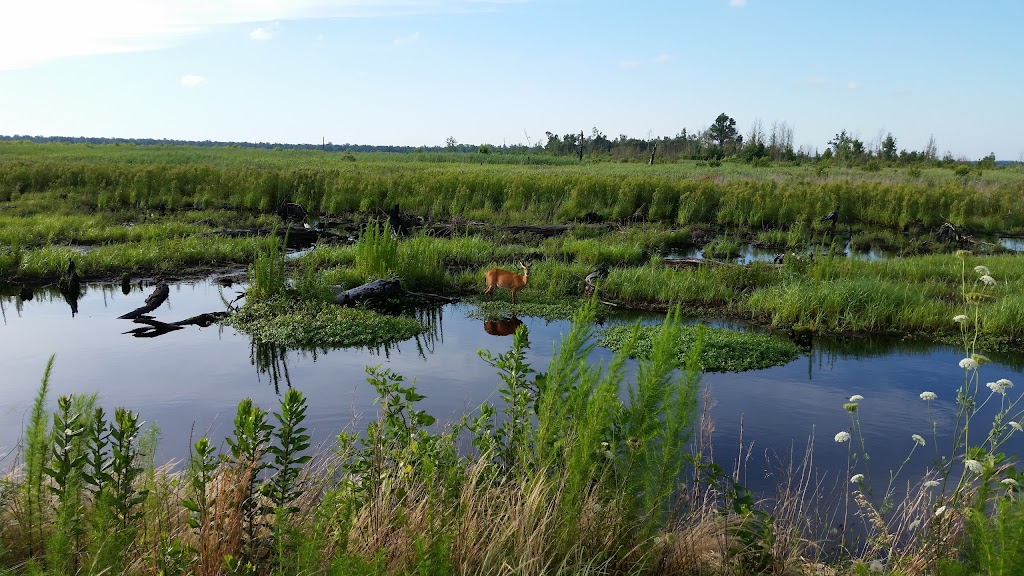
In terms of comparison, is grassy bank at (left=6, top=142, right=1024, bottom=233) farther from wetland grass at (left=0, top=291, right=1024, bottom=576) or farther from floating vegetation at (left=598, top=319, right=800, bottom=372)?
wetland grass at (left=0, top=291, right=1024, bottom=576)

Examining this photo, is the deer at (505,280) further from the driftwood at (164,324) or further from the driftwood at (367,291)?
the driftwood at (164,324)

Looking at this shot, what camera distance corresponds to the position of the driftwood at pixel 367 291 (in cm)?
1044

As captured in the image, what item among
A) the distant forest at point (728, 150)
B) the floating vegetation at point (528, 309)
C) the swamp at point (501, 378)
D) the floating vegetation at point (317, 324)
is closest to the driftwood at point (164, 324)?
the swamp at point (501, 378)

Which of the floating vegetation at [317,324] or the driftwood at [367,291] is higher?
the driftwood at [367,291]

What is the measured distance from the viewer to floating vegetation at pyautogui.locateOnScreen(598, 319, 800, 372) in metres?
8.41

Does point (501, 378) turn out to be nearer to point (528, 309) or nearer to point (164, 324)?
point (528, 309)

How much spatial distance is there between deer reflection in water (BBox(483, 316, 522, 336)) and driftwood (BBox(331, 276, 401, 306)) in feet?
5.08

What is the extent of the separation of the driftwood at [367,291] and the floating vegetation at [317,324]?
0.31 meters

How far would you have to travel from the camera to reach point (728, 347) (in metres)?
8.80

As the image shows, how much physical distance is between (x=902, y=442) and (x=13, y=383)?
8.58 meters

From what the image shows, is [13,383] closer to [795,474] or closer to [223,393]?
[223,393]

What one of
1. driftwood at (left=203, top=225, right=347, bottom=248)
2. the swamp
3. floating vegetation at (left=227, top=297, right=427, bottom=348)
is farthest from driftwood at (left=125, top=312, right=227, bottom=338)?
driftwood at (left=203, top=225, right=347, bottom=248)

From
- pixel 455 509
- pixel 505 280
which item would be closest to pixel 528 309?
pixel 505 280

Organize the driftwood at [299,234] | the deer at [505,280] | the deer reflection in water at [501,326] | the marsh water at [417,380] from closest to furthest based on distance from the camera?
the marsh water at [417,380], the deer reflection in water at [501,326], the deer at [505,280], the driftwood at [299,234]
